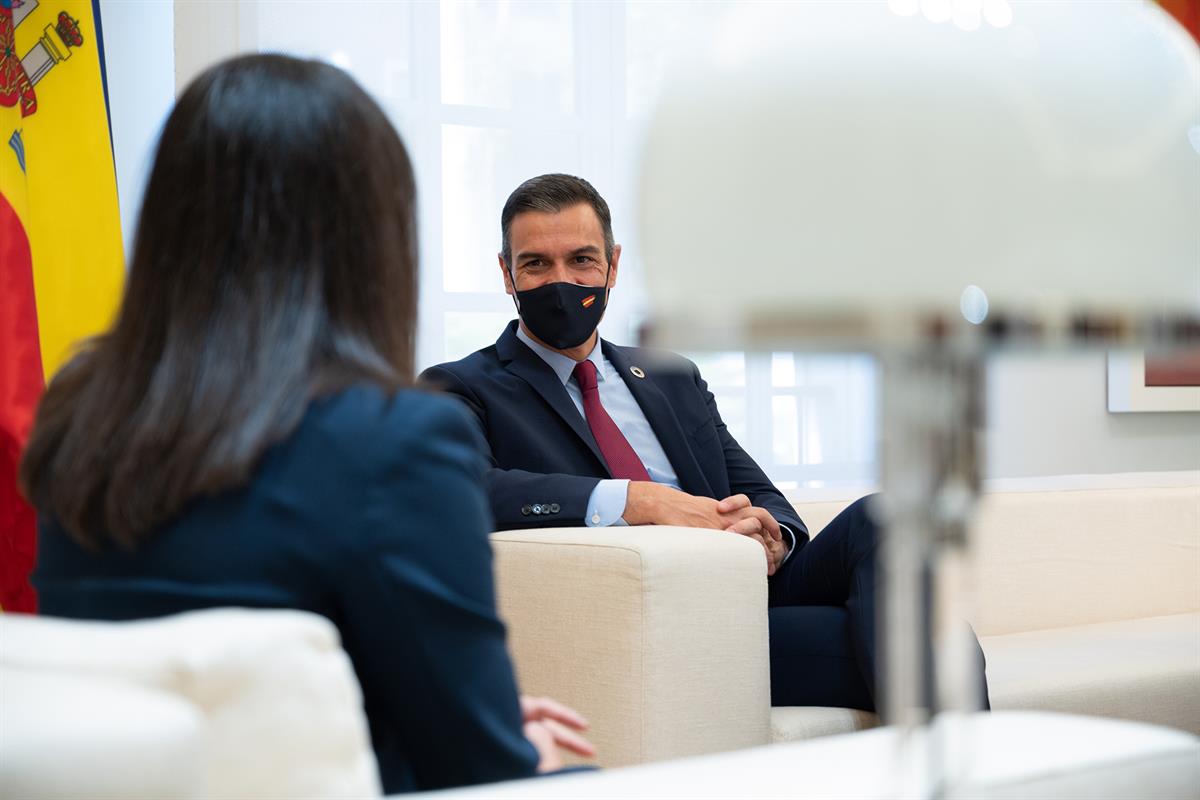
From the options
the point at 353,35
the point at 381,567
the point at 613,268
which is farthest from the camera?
the point at 353,35

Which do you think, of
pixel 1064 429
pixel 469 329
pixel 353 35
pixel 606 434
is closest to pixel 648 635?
pixel 606 434

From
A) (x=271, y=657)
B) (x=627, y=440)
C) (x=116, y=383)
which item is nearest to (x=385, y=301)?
(x=116, y=383)

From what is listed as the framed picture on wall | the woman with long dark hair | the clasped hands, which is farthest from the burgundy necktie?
the framed picture on wall

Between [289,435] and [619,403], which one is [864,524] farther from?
[289,435]

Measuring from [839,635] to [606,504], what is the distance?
420 millimetres

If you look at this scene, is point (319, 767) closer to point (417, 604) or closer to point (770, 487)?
point (417, 604)

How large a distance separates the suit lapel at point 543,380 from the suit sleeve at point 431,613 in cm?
150

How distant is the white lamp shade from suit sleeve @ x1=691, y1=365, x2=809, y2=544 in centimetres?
181

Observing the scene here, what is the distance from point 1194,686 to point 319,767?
2.21 m

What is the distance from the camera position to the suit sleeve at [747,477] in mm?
2426

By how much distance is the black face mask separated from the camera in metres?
2.44

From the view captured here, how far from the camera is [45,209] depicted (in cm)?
256

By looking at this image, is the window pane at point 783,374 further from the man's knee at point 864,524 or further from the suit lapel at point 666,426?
the man's knee at point 864,524

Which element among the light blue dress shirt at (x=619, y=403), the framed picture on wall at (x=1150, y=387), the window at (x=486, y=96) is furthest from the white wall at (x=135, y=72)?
Result: the framed picture on wall at (x=1150, y=387)
